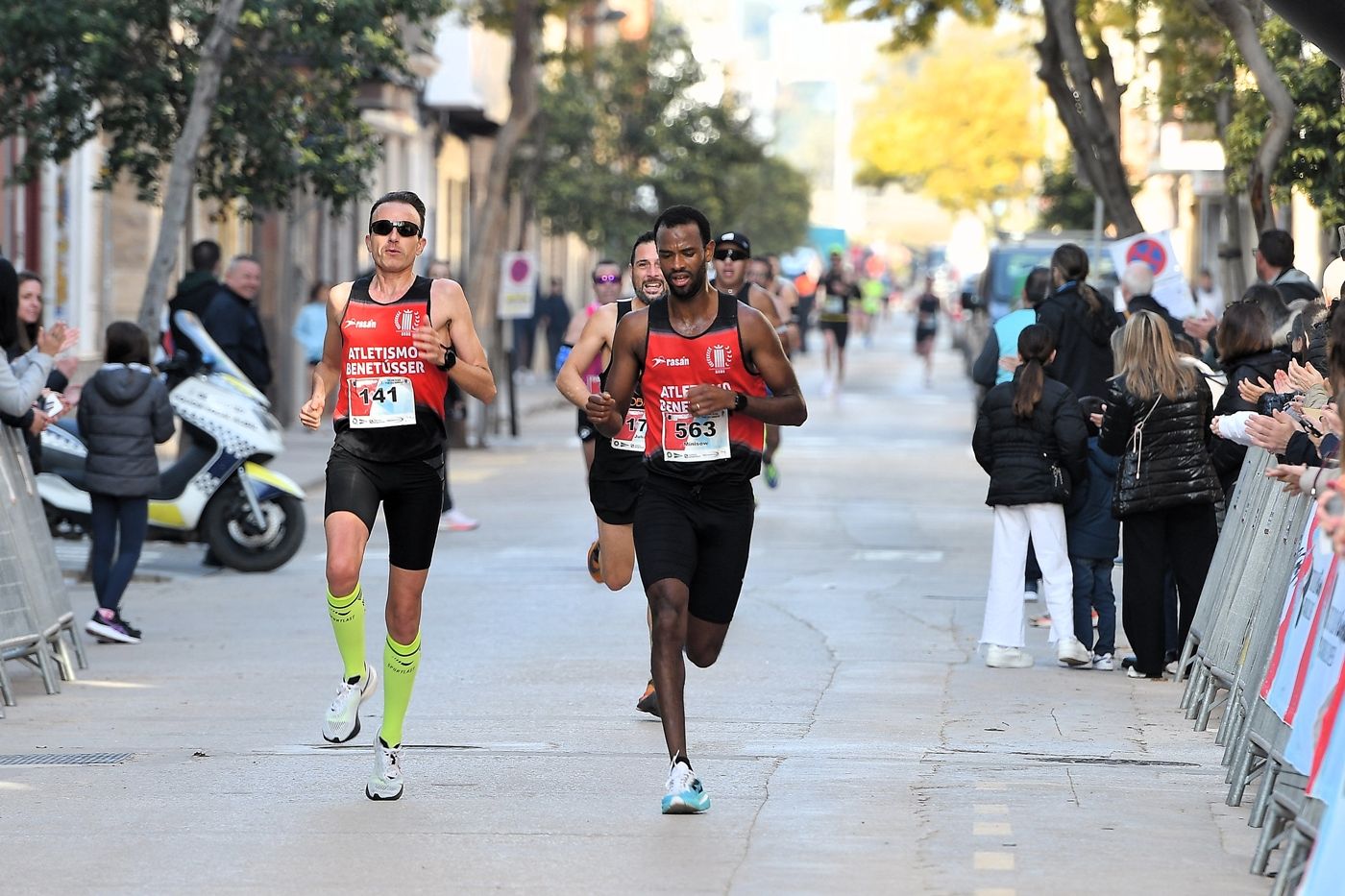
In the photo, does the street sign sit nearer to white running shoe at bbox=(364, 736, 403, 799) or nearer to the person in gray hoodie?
the person in gray hoodie

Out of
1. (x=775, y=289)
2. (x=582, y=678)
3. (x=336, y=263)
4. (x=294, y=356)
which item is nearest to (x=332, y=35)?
(x=775, y=289)

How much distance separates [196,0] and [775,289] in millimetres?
4720

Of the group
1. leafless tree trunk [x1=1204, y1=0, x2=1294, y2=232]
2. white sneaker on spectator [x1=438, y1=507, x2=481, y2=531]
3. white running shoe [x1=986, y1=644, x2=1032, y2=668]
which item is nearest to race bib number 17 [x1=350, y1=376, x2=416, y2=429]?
white running shoe [x1=986, y1=644, x2=1032, y2=668]

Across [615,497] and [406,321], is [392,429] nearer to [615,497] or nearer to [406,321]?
[406,321]

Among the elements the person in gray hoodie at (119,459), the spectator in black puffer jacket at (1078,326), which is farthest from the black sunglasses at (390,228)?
the spectator in black puffer jacket at (1078,326)

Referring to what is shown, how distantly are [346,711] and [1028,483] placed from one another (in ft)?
13.3

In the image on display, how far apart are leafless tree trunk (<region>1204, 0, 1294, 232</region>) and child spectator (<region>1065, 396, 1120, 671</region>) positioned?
3.41m

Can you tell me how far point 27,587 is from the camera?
994 centimetres

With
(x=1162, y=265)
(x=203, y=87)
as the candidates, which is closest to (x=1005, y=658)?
(x=1162, y=265)

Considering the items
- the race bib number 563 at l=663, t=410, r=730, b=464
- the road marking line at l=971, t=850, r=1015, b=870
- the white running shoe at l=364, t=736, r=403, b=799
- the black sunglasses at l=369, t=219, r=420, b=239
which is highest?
the black sunglasses at l=369, t=219, r=420, b=239

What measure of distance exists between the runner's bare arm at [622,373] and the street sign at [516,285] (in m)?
19.7

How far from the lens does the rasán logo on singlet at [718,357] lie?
24.7 ft

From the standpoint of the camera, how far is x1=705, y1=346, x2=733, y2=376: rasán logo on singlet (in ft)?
24.7

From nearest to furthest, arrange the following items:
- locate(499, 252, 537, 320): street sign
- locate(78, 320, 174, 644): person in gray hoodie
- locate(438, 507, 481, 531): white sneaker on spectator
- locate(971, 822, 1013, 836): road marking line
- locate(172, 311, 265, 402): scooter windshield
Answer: locate(971, 822, 1013, 836): road marking line
locate(78, 320, 174, 644): person in gray hoodie
locate(172, 311, 265, 402): scooter windshield
locate(438, 507, 481, 531): white sneaker on spectator
locate(499, 252, 537, 320): street sign
